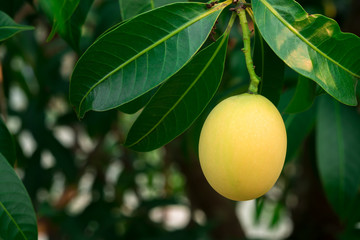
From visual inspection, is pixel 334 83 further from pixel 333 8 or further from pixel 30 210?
pixel 333 8

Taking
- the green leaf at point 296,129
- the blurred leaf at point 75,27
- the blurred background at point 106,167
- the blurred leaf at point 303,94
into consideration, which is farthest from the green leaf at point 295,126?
the blurred leaf at point 75,27

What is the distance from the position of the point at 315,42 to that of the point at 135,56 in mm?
179

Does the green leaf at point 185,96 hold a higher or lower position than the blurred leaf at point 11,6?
lower

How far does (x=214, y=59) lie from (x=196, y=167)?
48.0 inches

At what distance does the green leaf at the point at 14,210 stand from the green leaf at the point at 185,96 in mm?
144

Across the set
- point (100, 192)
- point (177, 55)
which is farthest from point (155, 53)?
point (100, 192)

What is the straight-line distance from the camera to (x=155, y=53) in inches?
19.1

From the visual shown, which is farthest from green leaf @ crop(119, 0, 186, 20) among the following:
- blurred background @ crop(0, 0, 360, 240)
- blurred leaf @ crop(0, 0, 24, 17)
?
blurred background @ crop(0, 0, 360, 240)

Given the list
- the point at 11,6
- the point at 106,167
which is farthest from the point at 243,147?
the point at 106,167

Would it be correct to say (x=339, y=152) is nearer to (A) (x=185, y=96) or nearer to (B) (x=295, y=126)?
(B) (x=295, y=126)

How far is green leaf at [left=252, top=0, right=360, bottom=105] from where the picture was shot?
0.46 meters

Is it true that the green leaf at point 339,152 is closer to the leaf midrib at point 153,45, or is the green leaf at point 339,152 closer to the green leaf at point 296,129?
the green leaf at point 296,129

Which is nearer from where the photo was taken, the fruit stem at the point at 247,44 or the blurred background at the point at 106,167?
the fruit stem at the point at 247,44

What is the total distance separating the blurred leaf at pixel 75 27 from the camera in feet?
1.93
